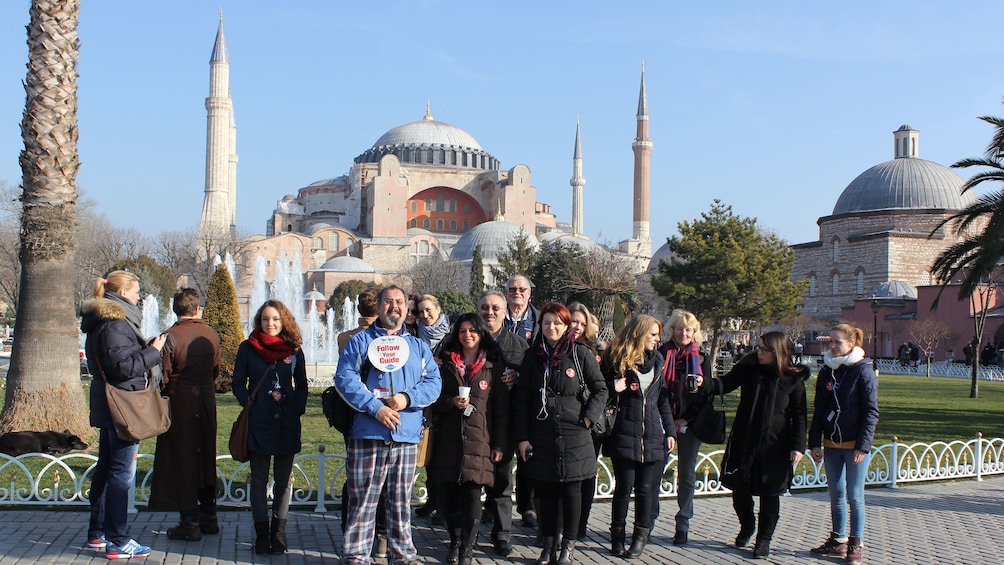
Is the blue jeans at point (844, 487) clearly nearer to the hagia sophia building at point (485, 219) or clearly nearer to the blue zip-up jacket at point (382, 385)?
the blue zip-up jacket at point (382, 385)

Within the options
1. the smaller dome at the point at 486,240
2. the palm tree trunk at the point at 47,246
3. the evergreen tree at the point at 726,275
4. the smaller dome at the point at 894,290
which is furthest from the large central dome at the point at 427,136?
the palm tree trunk at the point at 47,246

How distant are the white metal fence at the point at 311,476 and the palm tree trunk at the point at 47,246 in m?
0.65

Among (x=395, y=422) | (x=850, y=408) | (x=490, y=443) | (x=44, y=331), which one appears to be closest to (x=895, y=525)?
(x=850, y=408)

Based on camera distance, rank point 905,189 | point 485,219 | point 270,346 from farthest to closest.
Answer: point 485,219 < point 905,189 < point 270,346

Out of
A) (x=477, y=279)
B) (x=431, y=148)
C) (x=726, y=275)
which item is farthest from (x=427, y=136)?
(x=726, y=275)

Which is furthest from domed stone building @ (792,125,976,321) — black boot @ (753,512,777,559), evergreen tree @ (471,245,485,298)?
black boot @ (753,512,777,559)

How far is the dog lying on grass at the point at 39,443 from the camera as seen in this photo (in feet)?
21.5

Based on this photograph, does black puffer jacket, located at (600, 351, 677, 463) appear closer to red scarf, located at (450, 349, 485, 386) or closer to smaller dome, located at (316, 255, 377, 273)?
red scarf, located at (450, 349, 485, 386)

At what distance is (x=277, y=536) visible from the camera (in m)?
4.39

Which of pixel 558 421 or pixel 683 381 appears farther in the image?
pixel 683 381

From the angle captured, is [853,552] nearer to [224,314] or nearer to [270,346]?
[270,346]

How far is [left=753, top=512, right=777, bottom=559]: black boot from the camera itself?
460 centimetres

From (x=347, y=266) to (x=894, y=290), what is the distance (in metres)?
30.5

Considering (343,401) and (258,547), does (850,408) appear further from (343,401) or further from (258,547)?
(258,547)
